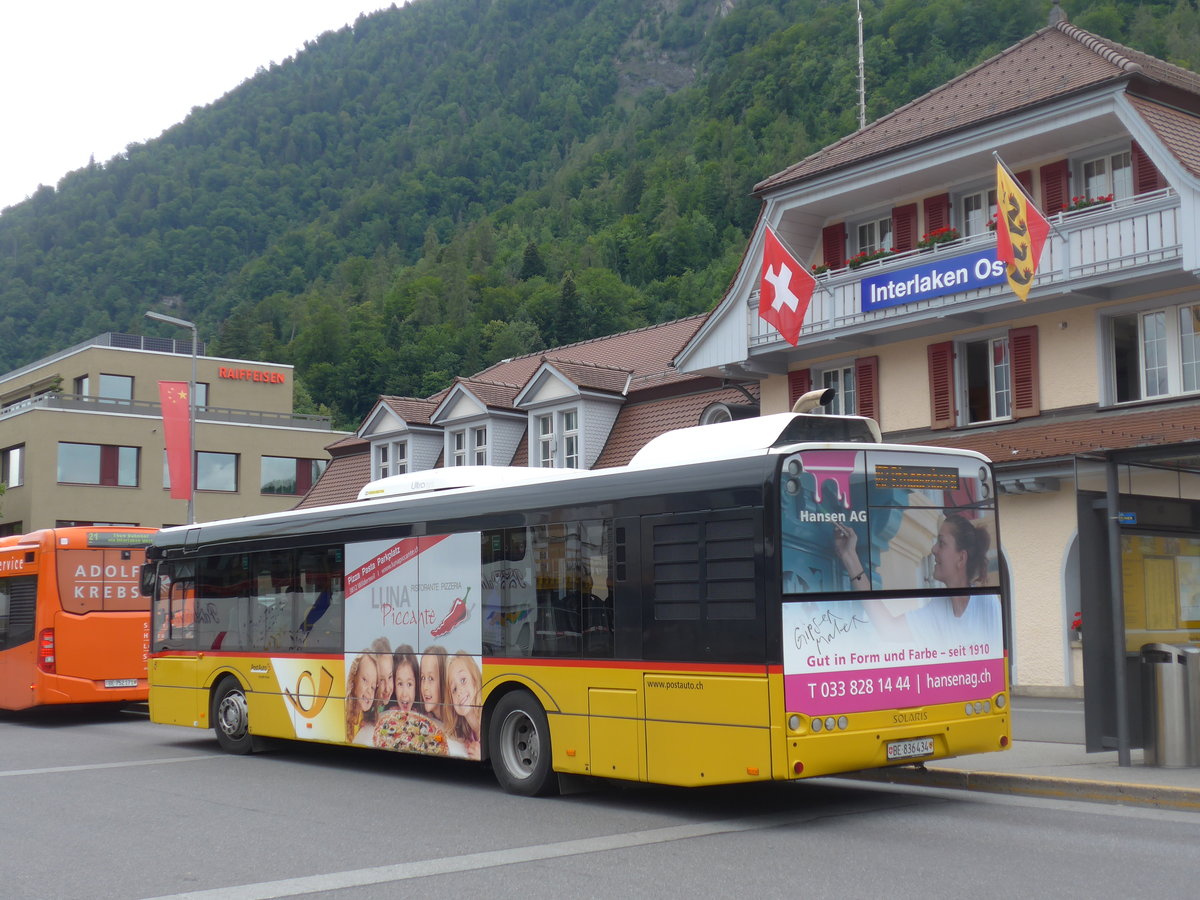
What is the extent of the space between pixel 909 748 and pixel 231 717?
30.1ft

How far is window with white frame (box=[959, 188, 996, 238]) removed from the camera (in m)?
24.0

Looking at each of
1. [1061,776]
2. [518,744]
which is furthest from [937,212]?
[518,744]

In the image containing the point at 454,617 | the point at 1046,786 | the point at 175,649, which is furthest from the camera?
the point at 175,649

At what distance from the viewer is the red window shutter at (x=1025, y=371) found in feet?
74.2

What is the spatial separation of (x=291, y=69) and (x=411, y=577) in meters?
181

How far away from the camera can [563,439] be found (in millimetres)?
32688

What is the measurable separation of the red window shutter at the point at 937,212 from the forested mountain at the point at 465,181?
182 feet

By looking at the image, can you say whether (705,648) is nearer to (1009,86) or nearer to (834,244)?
(1009,86)

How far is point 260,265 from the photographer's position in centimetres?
13475

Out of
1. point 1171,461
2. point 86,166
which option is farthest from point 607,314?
point 86,166

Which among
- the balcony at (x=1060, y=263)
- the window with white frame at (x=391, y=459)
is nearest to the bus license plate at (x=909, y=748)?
the balcony at (x=1060, y=263)

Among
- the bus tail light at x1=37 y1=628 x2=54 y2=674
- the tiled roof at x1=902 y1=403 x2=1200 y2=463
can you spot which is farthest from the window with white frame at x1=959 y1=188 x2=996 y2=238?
the bus tail light at x1=37 y1=628 x2=54 y2=674

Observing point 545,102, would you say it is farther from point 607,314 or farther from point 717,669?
point 717,669

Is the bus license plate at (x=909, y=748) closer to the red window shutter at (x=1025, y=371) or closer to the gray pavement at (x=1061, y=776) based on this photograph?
the gray pavement at (x=1061, y=776)
